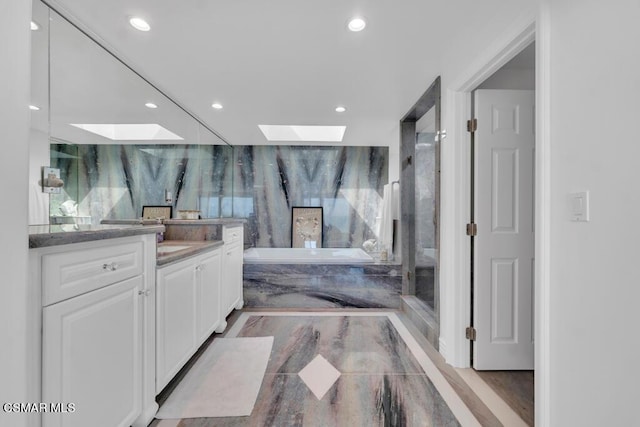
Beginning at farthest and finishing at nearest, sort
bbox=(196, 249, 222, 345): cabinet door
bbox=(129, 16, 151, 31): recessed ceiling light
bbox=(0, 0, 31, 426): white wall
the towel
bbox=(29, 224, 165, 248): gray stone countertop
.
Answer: the towel, bbox=(196, 249, 222, 345): cabinet door, bbox=(129, 16, 151, 31): recessed ceiling light, bbox=(29, 224, 165, 248): gray stone countertop, bbox=(0, 0, 31, 426): white wall

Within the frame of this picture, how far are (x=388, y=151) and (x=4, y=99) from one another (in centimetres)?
455

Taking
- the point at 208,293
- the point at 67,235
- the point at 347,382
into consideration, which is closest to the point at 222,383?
the point at 208,293

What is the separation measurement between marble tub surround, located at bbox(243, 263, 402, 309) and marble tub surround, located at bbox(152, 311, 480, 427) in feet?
1.44

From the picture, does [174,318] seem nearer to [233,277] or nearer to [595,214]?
[233,277]

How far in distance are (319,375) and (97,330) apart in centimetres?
137

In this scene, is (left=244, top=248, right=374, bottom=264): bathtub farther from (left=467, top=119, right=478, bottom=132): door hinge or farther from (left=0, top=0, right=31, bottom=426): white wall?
(left=0, top=0, right=31, bottom=426): white wall

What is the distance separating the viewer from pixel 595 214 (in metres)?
1.00

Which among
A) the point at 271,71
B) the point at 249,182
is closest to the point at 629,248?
the point at 271,71

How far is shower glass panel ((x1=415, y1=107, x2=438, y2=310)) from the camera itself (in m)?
2.64

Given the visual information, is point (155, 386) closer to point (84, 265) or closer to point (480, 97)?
point (84, 265)

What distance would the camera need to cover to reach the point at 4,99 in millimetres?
719

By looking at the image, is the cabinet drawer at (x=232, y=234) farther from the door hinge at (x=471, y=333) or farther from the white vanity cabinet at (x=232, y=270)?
the door hinge at (x=471, y=333)

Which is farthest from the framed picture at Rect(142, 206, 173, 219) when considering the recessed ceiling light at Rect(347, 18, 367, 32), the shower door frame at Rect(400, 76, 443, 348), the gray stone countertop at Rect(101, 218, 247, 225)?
the shower door frame at Rect(400, 76, 443, 348)

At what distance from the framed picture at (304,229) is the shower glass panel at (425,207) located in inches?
77.8
